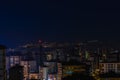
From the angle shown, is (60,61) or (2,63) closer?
(2,63)

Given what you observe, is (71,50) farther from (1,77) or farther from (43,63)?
(1,77)

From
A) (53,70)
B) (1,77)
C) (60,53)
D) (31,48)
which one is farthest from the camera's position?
(31,48)

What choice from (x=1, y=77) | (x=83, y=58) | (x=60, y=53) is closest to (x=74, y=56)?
(x=83, y=58)

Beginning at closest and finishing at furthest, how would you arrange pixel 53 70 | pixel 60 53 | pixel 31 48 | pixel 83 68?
pixel 83 68
pixel 53 70
pixel 60 53
pixel 31 48

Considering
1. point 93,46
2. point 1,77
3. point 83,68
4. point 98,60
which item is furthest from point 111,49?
point 1,77

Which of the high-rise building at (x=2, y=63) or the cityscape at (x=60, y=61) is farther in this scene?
the cityscape at (x=60, y=61)

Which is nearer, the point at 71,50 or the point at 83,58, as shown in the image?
the point at 83,58

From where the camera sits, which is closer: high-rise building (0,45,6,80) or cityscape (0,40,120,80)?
high-rise building (0,45,6,80)
